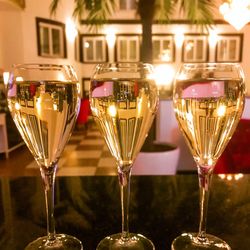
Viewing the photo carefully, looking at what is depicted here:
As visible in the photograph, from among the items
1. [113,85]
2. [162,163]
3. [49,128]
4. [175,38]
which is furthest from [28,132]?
[175,38]

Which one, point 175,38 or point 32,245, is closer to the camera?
point 32,245

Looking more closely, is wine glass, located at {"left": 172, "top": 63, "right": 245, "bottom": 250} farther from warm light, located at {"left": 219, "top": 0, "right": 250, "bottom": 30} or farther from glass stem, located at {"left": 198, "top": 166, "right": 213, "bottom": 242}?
warm light, located at {"left": 219, "top": 0, "right": 250, "bottom": 30}

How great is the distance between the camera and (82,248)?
0.45 m

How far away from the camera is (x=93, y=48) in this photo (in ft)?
27.2

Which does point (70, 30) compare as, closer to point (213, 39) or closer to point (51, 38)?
point (51, 38)

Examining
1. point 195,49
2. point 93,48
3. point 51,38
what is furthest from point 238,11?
point 93,48

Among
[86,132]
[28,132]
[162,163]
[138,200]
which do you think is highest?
[28,132]

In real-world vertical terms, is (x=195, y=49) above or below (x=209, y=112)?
above

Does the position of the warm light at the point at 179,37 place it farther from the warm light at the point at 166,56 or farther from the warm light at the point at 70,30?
the warm light at the point at 70,30

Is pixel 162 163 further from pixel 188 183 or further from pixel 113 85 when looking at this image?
pixel 113 85

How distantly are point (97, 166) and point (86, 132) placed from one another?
281cm

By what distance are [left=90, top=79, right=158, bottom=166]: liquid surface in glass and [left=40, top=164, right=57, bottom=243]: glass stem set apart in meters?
0.10

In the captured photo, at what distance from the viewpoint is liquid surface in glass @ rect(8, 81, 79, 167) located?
422 millimetres

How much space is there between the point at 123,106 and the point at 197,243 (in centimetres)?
24
